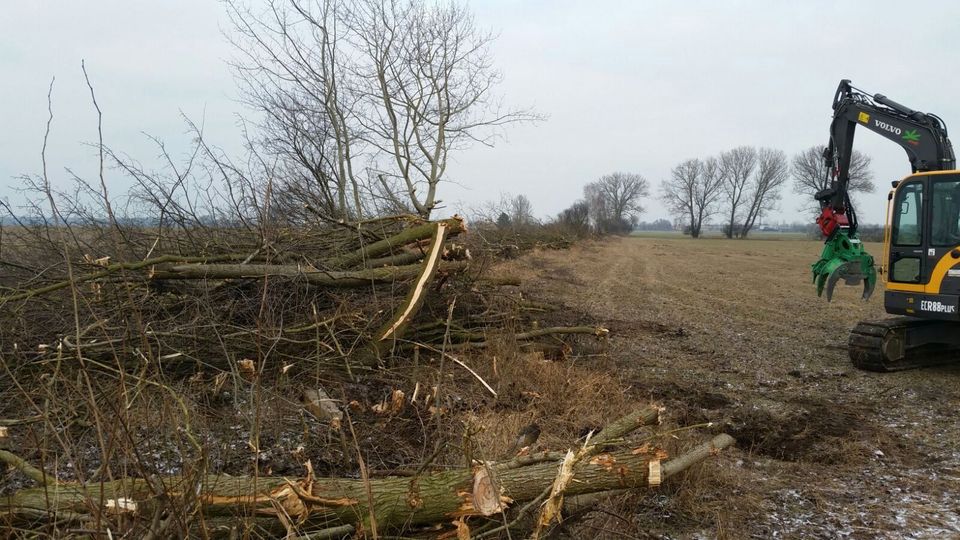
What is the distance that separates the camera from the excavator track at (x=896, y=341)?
733 centimetres

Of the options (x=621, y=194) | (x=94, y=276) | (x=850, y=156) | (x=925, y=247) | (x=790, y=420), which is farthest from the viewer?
(x=621, y=194)

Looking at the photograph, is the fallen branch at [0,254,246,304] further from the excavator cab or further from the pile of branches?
the excavator cab

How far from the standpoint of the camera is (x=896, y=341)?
24.6ft

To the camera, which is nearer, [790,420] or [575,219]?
[790,420]

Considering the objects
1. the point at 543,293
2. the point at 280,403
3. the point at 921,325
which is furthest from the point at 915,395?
the point at 543,293

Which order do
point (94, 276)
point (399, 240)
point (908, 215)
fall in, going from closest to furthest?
1. point (94, 276)
2. point (399, 240)
3. point (908, 215)

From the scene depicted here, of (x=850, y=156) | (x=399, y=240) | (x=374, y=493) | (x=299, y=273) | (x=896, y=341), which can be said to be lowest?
(x=896, y=341)

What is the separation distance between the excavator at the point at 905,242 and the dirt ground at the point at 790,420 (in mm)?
487

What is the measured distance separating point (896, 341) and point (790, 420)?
3.07m

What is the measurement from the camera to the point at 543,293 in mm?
14164

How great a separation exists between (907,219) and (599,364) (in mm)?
4327

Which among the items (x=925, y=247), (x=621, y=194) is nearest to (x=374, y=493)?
(x=925, y=247)

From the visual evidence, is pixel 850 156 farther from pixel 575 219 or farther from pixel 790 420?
pixel 575 219

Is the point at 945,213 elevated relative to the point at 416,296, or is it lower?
elevated
